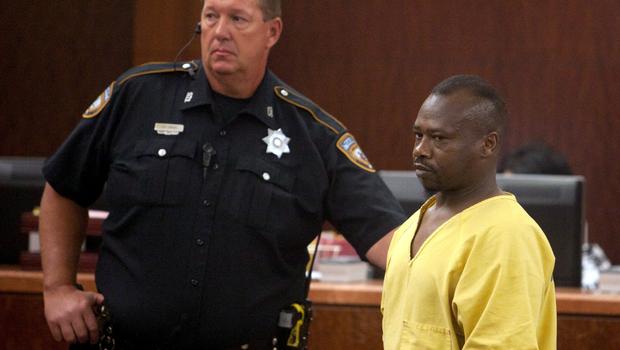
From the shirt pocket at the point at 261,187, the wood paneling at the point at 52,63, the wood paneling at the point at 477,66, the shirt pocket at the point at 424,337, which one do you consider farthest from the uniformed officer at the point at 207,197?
the wood paneling at the point at 477,66

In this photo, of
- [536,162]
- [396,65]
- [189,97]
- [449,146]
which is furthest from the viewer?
[396,65]

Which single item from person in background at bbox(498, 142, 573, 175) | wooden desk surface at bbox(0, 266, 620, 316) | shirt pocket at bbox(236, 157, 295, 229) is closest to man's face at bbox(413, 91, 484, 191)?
shirt pocket at bbox(236, 157, 295, 229)

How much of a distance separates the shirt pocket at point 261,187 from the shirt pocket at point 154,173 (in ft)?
0.43

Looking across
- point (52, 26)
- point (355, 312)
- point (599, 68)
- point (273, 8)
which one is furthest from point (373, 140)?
point (273, 8)

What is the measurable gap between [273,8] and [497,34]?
3.46 m

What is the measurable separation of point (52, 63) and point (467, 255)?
4.59 metres

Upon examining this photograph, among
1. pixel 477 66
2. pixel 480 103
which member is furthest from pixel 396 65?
pixel 480 103

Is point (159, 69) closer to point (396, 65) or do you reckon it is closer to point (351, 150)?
point (351, 150)

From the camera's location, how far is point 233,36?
2.80 meters

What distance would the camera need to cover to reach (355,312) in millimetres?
3611

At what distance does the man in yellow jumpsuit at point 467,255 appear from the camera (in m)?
1.83

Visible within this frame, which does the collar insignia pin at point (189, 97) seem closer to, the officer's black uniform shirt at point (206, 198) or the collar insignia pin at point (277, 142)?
the officer's black uniform shirt at point (206, 198)

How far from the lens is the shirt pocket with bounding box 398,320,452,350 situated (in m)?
1.88

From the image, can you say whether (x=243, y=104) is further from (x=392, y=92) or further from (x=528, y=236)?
(x=392, y=92)
